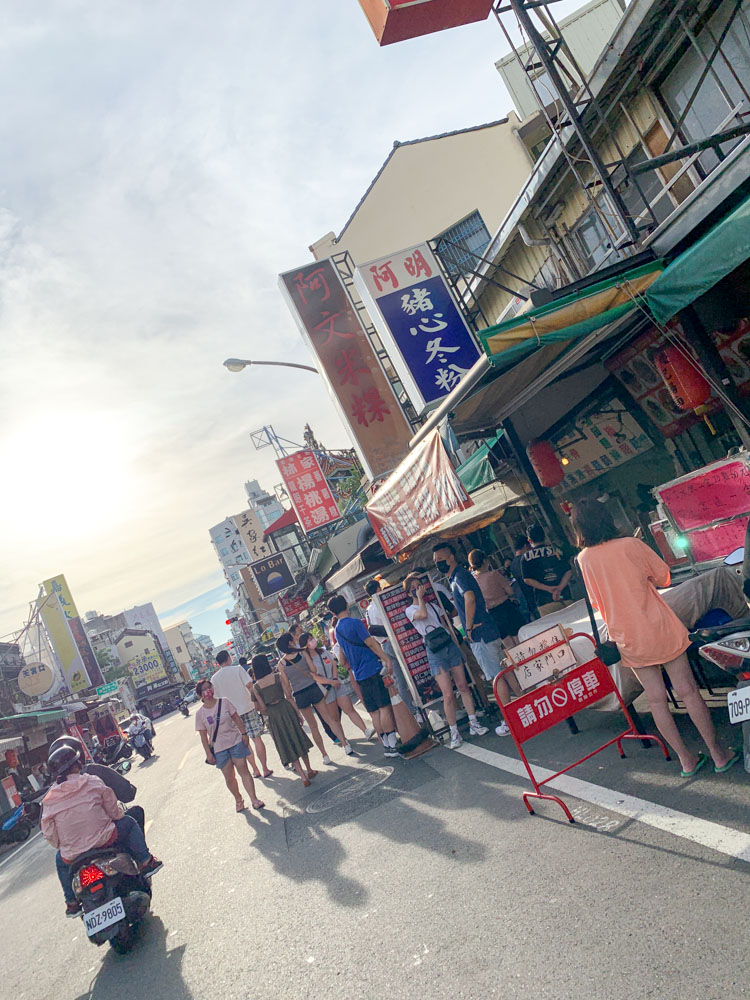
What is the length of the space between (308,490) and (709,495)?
16.8 meters

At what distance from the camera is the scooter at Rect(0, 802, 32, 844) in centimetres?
1602

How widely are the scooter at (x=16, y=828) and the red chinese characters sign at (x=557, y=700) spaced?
53.4 ft

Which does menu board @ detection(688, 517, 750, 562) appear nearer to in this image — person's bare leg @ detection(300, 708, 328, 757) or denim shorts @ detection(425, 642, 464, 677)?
denim shorts @ detection(425, 642, 464, 677)

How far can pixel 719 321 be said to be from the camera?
25.1 ft

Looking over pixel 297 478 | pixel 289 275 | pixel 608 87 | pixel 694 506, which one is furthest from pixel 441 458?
pixel 297 478

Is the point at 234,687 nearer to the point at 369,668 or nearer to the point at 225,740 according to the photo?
the point at 225,740

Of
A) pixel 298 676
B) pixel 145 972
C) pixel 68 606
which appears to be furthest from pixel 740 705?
pixel 68 606

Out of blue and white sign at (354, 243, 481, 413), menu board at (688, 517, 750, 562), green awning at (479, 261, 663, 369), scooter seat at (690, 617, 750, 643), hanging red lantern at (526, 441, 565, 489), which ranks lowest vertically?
scooter seat at (690, 617, 750, 643)

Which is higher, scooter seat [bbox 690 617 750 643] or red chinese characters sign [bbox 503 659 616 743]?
scooter seat [bbox 690 617 750 643]

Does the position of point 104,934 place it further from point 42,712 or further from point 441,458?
point 42,712

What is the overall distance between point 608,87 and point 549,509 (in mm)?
6379

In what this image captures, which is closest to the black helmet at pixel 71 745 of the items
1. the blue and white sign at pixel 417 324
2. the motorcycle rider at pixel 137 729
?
the blue and white sign at pixel 417 324

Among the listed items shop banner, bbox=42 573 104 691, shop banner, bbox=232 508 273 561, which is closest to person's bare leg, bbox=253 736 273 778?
shop banner, bbox=232 508 273 561

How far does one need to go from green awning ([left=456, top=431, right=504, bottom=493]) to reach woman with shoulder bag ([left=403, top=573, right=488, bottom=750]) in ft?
14.6
